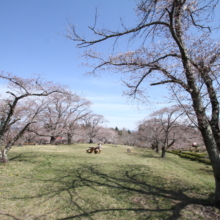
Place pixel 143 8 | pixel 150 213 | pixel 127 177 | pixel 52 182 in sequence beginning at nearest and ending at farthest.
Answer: pixel 150 213
pixel 143 8
pixel 52 182
pixel 127 177

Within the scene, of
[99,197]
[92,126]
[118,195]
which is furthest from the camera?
[92,126]

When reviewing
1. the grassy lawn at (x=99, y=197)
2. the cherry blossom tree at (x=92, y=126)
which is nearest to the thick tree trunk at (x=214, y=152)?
the grassy lawn at (x=99, y=197)

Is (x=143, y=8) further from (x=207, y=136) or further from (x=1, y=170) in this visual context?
(x=1, y=170)

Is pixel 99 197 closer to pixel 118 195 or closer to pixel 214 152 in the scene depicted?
pixel 118 195

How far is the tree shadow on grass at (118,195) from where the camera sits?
3.76 meters

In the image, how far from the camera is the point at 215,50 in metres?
4.21

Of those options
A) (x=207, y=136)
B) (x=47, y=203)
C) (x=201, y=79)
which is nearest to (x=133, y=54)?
(x=201, y=79)

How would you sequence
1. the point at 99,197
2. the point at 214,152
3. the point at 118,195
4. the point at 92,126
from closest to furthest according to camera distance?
→ 1. the point at 214,152
2. the point at 99,197
3. the point at 118,195
4. the point at 92,126

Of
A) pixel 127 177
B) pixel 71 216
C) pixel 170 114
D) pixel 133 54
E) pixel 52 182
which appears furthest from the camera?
pixel 170 114

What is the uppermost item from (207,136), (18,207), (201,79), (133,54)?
(133,54)

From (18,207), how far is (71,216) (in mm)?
1436

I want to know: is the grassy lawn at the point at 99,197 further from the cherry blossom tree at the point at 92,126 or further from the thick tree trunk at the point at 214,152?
the cherry blossom tree at the point at 92,126

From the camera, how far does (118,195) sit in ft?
15.5

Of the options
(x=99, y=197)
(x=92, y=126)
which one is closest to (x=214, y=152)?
(x=99, y=197)
